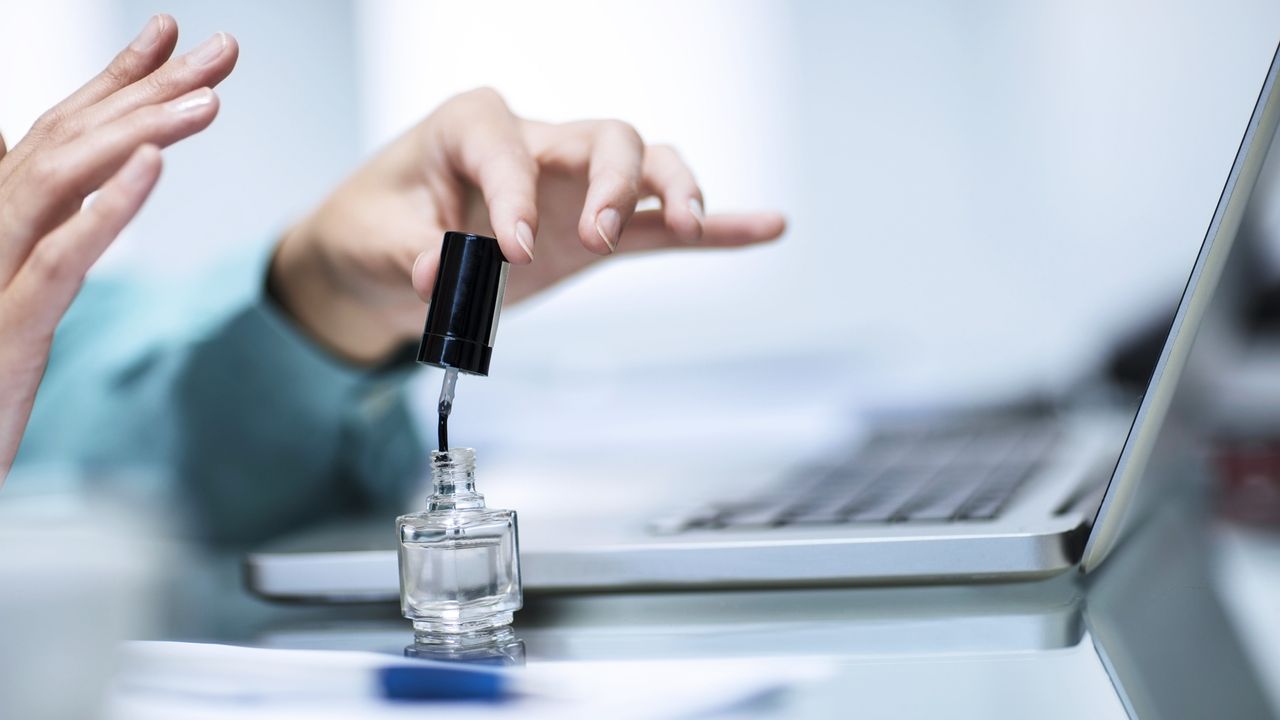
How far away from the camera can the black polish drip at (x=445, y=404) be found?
0.26m

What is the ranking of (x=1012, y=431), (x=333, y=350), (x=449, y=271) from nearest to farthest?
(x=449, y=271) < (x=333, y=350) < (x=1012, y=431)

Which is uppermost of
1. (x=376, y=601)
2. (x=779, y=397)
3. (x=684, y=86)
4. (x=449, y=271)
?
(x=684, y=86)

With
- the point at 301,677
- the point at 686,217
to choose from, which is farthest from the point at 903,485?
the point at 301,677

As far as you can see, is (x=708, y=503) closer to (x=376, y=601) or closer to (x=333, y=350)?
(x=376, y=601)

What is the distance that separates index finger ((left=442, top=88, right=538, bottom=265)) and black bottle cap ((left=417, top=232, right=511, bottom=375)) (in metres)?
0.01

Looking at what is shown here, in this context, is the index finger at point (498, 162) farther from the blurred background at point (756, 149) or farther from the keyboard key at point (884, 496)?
the blurred background at point (756, 149)

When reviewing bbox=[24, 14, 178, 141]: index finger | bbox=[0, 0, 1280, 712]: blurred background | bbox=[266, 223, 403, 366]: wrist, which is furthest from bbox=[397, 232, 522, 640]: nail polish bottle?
bbox=[0, 0, 1280, 712]: blurred background

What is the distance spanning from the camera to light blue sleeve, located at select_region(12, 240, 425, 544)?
454mm

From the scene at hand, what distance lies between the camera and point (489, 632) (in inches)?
10.1

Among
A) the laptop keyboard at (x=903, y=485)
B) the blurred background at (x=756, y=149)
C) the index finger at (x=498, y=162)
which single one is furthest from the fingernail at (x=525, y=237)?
the blurred background at (x=756, y=149)

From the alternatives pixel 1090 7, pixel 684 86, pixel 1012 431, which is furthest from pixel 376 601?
pixel 1090 7

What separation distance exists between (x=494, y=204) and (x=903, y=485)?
22 centimetres

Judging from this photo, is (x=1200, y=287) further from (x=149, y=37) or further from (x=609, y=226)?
(x=149, y=37)

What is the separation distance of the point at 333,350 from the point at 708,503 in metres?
0.24
